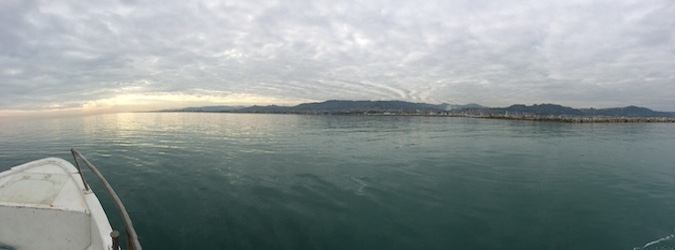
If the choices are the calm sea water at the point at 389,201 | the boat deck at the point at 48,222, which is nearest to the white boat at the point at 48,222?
the boat deck at the point at 48,222

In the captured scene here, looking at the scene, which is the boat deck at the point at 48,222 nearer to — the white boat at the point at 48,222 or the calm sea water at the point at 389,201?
the white boat at the point at 48,222

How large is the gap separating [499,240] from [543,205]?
16.2 ft

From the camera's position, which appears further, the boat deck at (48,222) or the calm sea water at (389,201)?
the calm sea water at (389,201)

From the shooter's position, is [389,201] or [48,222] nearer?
[48,222]

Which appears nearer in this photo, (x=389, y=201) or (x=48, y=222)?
(x=48, y=222)

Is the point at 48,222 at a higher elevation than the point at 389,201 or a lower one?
higher

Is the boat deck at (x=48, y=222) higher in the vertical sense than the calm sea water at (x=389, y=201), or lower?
higher

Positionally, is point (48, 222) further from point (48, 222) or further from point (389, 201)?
point (389, 201)

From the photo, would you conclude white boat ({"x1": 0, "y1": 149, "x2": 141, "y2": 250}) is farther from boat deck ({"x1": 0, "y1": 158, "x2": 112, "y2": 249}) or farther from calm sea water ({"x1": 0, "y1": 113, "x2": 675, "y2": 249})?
calm sea water ({"x1": 0, "y1": 113, "x2": 675, "y2": 249})

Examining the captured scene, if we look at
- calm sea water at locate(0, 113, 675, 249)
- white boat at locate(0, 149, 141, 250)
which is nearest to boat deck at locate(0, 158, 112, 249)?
white boat at locate(0, 149, 141, 250)

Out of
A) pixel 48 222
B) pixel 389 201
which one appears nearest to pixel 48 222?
pixel 48 222

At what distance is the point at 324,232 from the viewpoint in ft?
33.2

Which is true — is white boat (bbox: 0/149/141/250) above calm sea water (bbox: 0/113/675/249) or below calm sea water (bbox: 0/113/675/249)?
above

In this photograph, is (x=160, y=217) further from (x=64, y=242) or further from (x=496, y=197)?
(x=496, y=197)
